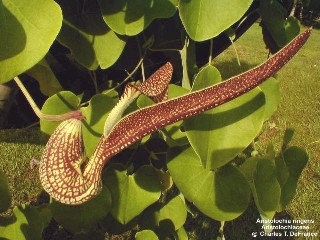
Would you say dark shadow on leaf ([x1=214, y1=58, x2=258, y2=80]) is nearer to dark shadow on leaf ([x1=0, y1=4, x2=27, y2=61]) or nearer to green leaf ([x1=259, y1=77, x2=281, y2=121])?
green leaf ([x1=259, y1=77, x2=281, y2=121])

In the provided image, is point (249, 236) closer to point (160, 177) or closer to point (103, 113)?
point (160, 177)

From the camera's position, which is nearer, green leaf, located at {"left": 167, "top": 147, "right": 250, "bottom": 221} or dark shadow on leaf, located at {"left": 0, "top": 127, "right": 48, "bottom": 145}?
green leaf, located at {"left": 167, "top": 147, "right": 250, "bottom": 221}

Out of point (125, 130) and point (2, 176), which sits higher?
point (125, 130)

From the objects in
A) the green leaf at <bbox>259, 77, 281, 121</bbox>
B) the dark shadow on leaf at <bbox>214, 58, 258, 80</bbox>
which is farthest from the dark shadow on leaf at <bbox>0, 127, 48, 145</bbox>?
the dark shadow on leaf at <bbox>214, 58, 258, 80</bbox>

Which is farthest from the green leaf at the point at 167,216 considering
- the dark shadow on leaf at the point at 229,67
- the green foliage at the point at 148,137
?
the dark shadow on leaf at the point at 229,67

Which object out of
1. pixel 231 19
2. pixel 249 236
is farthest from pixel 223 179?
pixel 249 236

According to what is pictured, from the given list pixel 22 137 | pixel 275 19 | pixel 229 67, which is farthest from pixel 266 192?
pixel 229 67
